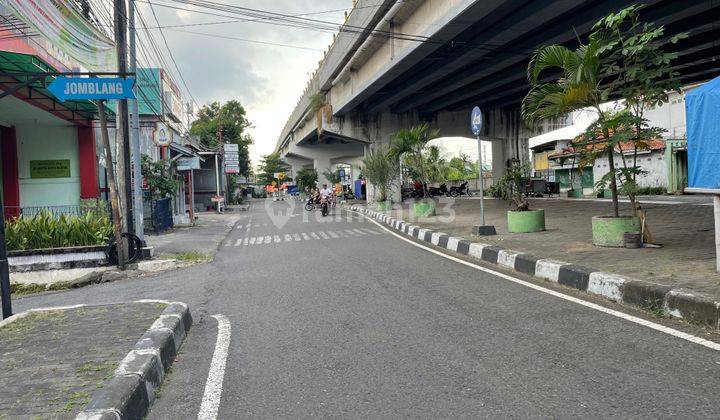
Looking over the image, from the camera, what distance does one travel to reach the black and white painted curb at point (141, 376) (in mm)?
2939

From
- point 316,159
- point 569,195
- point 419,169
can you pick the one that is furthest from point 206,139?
point 419,169

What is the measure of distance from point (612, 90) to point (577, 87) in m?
0.49

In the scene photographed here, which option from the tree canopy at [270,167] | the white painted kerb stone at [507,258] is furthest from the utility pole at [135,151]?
the tree canopy at [270,167]

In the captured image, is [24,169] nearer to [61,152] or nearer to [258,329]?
[61,152]

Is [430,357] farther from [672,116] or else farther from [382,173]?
[672,116]

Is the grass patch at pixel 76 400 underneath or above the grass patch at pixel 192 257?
above

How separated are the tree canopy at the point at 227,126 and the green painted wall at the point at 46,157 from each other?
1441 inches

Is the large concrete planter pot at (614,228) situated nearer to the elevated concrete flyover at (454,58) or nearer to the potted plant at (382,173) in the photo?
the elevated concrete flyover at (454,58)

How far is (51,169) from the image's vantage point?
16.8 meters

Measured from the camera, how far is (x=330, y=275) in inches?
307

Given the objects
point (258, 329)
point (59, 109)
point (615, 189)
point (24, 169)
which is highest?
point (59, 109)

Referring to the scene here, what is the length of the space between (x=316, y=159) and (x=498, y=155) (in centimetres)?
2399

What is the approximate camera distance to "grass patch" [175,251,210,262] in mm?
11047

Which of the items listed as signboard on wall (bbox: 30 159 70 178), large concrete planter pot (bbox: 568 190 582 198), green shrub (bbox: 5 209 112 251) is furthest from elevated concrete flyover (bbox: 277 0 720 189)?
signboard on wall (bbox: 30 159 70 178)
